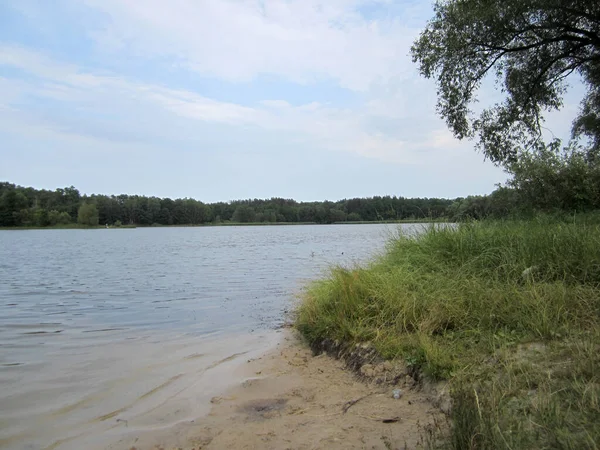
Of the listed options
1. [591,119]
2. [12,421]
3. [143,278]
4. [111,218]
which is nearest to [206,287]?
[143,278]

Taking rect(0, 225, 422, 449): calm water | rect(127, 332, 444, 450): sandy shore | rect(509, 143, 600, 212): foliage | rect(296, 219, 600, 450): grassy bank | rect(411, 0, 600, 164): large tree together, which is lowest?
rect(0, 225, 422, 449): calm water

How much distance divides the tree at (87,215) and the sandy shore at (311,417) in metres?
109

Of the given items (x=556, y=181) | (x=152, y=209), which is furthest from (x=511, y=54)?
(x=152, y=209)

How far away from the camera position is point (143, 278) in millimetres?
17828

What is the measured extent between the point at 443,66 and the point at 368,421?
1110cm

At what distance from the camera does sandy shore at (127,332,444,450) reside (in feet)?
11.4

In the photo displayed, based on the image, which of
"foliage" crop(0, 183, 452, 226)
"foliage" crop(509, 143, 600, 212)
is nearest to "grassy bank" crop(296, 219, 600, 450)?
"foliage" crop(509, 143, 600, 212)

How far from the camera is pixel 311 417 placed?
13.4 ft

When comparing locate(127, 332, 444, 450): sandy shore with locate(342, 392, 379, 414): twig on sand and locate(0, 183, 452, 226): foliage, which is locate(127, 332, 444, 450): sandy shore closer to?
locate(342, 392, 379, 414): twig on sand

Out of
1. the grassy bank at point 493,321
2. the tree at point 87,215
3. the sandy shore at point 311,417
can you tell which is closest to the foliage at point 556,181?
the grassy bank at point 493,321

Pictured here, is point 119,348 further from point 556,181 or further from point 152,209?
point 152,209

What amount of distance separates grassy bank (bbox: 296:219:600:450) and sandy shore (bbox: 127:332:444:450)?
51 cm

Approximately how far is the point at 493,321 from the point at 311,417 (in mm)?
2494

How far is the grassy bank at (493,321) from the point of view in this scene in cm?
267
